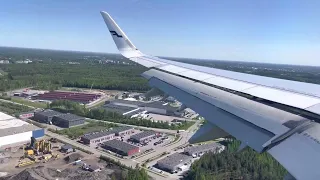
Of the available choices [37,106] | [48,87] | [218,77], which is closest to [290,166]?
[218,77]

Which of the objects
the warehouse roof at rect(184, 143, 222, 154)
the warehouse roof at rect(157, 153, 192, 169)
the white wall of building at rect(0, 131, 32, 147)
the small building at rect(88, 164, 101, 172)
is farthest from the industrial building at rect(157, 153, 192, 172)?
the white wall of building at rect(0, 131, 32, 147)

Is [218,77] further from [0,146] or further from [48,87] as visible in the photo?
[48,87]

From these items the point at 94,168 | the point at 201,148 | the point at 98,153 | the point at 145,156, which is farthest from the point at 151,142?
the point at 94,168

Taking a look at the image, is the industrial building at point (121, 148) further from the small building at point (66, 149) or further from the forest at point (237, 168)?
the forest at point (237, 168)

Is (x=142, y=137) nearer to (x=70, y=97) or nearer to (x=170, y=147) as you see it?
(x=170, y=147)

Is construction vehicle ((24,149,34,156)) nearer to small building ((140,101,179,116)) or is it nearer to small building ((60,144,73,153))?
small building ((60,144,73,153))

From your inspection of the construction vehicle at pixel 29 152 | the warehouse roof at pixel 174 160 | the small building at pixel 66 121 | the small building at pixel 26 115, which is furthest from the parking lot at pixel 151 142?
the small building at pixel 26 115
